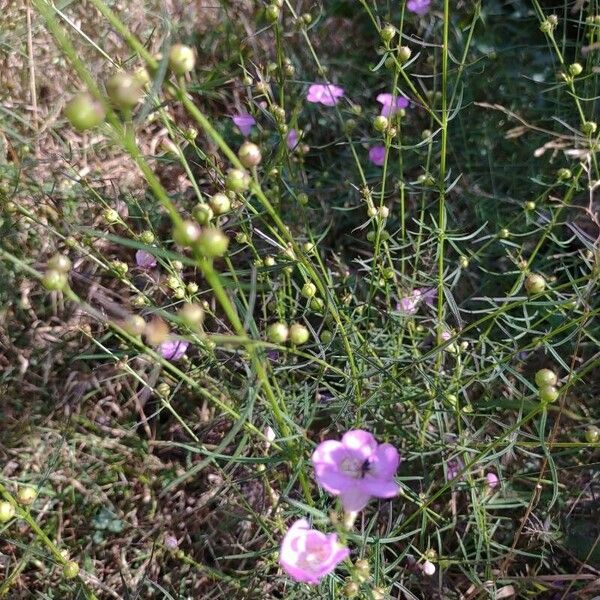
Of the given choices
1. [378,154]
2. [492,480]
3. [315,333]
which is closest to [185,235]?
[315,333]

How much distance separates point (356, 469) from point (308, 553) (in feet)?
0.48

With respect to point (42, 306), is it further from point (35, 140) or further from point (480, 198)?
point (480, 198)

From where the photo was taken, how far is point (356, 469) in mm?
1106

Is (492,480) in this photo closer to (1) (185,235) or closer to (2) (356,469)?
(2) (356,469)

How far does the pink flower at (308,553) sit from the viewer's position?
0.97 metres

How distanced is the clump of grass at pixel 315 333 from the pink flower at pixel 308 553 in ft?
0.03

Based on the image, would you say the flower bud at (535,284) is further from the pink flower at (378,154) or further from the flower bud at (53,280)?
the pink flower at (378,154)

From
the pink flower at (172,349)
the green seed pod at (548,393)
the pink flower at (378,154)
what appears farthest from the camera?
the pink flower at (378,154)

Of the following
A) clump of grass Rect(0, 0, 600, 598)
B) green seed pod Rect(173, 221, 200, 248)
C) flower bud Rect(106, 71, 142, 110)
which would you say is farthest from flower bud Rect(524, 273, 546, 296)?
flower bud Rect(106, 71, 142, 110)

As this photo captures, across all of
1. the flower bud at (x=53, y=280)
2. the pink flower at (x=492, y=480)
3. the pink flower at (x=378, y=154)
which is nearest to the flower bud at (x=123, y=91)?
the flower bud at (x=53, y=280)

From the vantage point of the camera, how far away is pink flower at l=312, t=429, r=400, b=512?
1.03 m

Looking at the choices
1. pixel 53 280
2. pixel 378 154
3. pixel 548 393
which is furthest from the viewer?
pixel 378 154

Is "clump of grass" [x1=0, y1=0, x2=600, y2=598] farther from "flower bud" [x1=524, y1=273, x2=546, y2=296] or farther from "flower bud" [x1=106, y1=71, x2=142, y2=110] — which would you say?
"flower bud" [x1=106, y1=71, x2=142, y2=110]

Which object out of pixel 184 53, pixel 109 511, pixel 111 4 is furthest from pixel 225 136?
pixel 184 53
